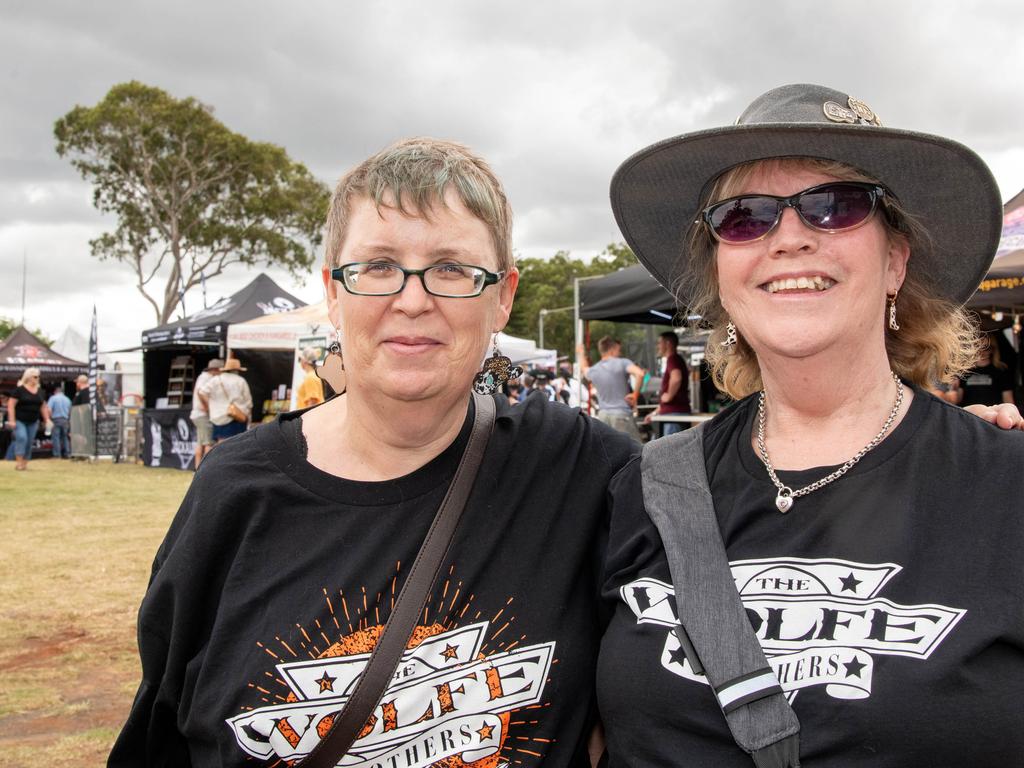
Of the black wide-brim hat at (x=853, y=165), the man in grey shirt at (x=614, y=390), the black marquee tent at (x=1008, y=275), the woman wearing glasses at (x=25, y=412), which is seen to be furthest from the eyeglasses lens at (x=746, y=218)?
the woman wearing glasses at (x=25, y=412)

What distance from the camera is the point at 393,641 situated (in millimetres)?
1789

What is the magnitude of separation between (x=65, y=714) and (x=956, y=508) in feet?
13.6

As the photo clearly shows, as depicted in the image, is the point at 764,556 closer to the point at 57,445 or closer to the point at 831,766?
the point at 831,766

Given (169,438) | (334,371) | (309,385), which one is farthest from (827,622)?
(169,438)

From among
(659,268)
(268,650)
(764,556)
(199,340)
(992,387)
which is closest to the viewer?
(764,556)

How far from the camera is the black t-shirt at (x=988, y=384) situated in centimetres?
734

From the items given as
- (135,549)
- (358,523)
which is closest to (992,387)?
(358,523)

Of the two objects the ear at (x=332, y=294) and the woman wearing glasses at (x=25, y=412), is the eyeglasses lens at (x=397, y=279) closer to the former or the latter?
the ear at (x=332, y=294)

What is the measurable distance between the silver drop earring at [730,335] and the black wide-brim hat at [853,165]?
11.9 inches

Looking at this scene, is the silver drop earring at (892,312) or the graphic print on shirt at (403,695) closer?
the graphic print on shirt at (403,695)

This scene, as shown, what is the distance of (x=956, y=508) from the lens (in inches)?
61.4

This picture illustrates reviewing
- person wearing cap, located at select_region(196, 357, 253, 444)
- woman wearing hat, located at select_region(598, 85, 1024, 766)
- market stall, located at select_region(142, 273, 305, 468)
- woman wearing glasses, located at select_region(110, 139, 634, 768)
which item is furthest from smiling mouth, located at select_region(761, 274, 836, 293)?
market stall, located at select_region(142, 273, 305, 468)

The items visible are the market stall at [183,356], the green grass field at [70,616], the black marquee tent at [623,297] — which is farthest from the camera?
the market stall at [183,356]

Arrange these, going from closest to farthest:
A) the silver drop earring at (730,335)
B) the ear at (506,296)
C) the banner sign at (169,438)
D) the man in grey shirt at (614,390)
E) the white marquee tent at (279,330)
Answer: the ear at (506,296), the silver drop earring at (730,335), the man in grey shirt at (614,390), the white marquee tent at (279,330), the banner sign at (169,438)
